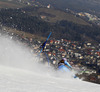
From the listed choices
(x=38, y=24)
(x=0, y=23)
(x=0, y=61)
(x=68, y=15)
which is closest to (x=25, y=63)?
(x=0, y=61)

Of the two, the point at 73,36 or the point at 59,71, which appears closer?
the point at 59,71

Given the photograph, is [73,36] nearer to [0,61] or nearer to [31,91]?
[0,61]

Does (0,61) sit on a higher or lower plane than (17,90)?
lower

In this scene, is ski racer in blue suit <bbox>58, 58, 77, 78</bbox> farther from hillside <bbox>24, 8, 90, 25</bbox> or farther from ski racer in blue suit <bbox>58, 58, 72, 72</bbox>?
hillside <bbox>24, 8, 90, 25</bbox>

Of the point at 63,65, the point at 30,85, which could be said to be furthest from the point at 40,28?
the point at 30,85

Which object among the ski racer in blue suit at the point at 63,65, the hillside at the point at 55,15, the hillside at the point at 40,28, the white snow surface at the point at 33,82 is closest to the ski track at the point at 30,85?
the white snow surface at the point at 33,82

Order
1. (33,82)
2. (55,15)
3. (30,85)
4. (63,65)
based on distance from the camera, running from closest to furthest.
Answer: (30,85) → (33,82) → (63,65) → (55,15)

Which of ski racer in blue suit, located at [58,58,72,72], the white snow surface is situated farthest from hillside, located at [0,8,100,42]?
ski racer in blue suit, located at [58,58,72,72]

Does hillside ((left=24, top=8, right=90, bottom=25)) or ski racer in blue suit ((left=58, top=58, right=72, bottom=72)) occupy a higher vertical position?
ski racer in blue suit ((left=58, top=58, right=72, bottom=72))

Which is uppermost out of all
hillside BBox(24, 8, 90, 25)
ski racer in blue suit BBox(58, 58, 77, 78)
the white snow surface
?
the white snow surface

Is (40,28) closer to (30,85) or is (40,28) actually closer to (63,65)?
(63,65)

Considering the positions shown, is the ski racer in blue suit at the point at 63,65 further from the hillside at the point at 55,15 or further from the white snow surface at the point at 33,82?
the hillside at the point at 55,15
